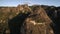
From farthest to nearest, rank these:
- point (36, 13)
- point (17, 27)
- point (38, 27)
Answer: point (17, 27) < point (36, 13) < point (38, 27)

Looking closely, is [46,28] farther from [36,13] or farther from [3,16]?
[3,16]

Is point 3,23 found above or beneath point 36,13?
beneath

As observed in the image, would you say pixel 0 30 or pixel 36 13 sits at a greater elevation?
pixel 36 13

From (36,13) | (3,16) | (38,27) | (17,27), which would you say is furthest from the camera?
(3,16)

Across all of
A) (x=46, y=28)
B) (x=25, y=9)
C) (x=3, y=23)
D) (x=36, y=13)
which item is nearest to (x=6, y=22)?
(x=3, y=23)

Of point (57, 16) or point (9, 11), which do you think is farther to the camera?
point (9, 11)

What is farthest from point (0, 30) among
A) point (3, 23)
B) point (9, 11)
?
point (9, 11)

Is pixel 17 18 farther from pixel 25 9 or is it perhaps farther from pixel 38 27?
pixel 38 27

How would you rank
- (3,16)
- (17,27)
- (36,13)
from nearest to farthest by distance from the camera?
(36,13), (17,27), (3,16)

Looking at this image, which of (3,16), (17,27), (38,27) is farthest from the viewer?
(3,16)
